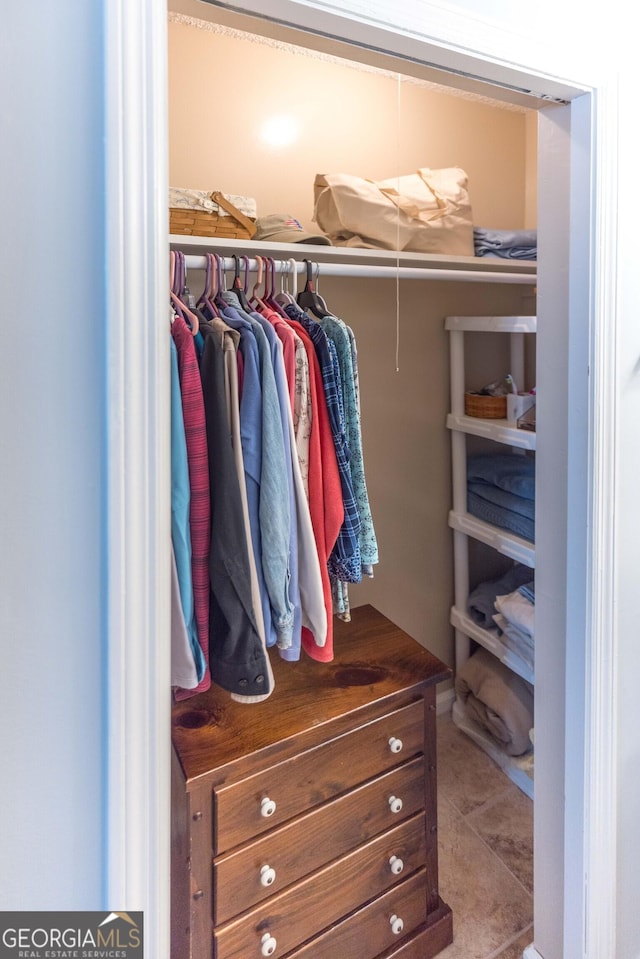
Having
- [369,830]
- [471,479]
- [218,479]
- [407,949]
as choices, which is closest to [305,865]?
[369,830]

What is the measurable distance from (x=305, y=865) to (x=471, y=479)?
1409 mm

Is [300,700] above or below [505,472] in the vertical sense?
below

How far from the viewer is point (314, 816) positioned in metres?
1.29

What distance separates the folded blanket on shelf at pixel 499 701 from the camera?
6.64 ft

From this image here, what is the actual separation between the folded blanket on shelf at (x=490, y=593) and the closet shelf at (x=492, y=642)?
31 mm

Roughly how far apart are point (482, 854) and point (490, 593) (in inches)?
32.9

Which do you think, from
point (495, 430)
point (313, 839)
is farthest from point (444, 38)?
point (313, 839)

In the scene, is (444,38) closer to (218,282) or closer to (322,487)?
(218,282)

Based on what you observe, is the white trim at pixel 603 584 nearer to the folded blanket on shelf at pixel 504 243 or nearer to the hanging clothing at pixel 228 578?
the hanging clothing at pixel 228 578

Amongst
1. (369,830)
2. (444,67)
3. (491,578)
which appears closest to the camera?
(444,67)

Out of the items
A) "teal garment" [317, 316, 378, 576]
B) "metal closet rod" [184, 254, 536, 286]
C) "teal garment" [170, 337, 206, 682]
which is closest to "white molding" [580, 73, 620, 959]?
"teal garment" [317, 316, 378, 576]

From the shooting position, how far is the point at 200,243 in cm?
143

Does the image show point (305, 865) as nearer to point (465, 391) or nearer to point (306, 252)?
point (306, 252)

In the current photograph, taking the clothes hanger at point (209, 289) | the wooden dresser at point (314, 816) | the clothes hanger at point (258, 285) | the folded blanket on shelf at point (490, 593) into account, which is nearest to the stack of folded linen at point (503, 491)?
the folded blanket on shelf at point (490, 593)
